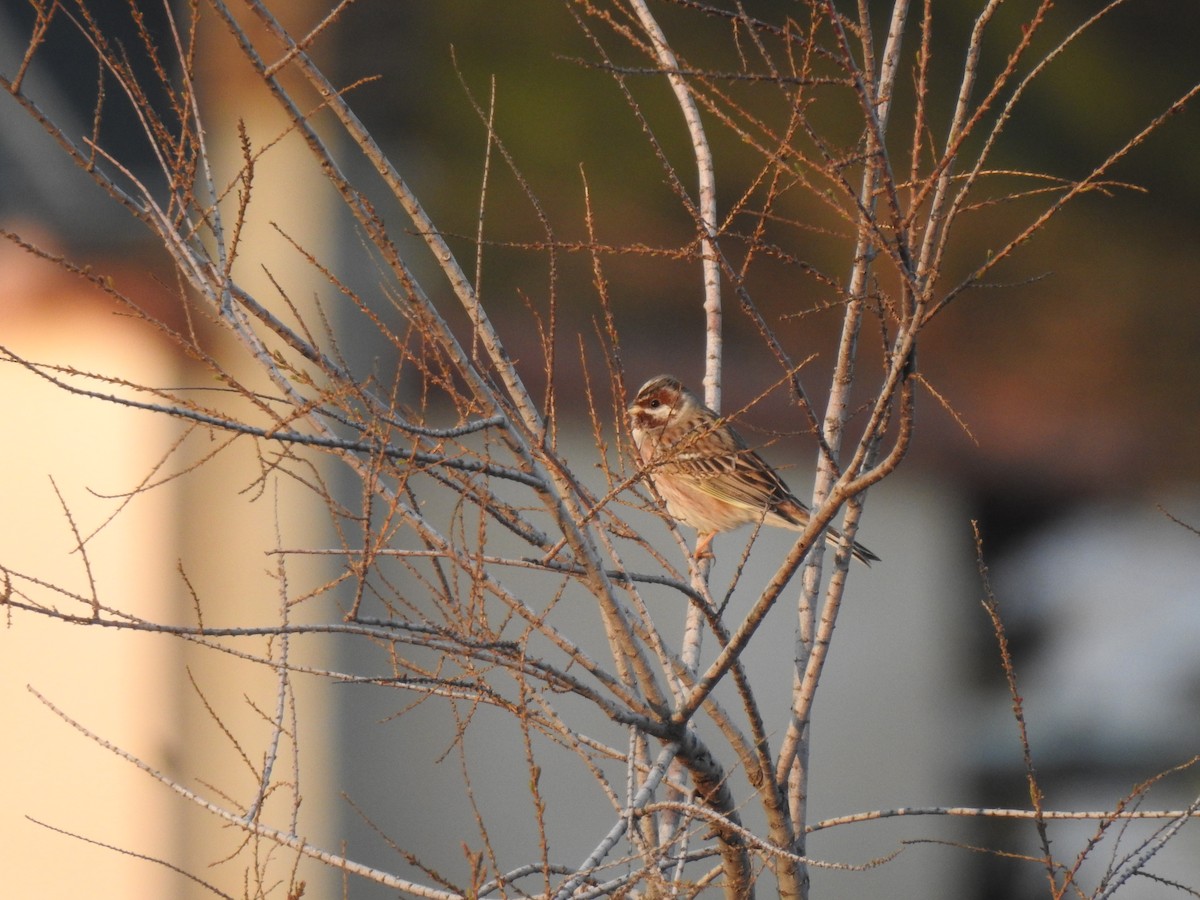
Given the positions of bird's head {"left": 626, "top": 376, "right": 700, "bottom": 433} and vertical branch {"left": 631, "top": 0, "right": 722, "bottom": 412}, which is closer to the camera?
vertical branch {"left": 631, "top": 0, "right": 722, "bottom": 412}

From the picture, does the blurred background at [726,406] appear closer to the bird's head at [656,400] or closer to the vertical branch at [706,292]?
the vertical branch at [706,292]

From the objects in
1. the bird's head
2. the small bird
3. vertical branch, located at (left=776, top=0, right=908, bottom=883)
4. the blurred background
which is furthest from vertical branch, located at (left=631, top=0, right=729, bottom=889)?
the bird's head

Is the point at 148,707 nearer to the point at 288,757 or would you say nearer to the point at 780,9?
the point at 288,757

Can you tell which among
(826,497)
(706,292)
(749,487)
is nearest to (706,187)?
(706,292)

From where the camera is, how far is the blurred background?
6004 millimetres

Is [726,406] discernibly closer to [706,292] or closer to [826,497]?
[706,292]

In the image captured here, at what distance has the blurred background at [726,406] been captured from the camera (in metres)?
6.00

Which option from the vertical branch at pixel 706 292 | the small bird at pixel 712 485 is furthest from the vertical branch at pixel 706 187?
the small bird at pixel 712 485

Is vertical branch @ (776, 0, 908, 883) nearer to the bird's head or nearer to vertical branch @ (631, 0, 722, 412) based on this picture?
vertical branch @ (631, 0, 722, 412)

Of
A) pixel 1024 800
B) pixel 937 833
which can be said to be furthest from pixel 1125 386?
pixel 937 833

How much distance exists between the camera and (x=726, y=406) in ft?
25.3

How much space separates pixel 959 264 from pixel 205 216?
1139 centimetres

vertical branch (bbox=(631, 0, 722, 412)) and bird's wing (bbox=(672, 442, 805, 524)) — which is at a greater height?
bird's wing (bbox=(672, 442, 805, 524))

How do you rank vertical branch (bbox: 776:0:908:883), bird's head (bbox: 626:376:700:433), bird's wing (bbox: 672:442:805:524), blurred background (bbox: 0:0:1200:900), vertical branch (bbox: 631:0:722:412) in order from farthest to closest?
blurred background (bbox: 0:0:1200:900) < bird's head (bbox: 626:376:700:433) < bird's wing (bbox: 672:442:805:524) < vertical branch (bbox: 631:0:722:412) < vertical branch (bbox: 776:0:908:883)
